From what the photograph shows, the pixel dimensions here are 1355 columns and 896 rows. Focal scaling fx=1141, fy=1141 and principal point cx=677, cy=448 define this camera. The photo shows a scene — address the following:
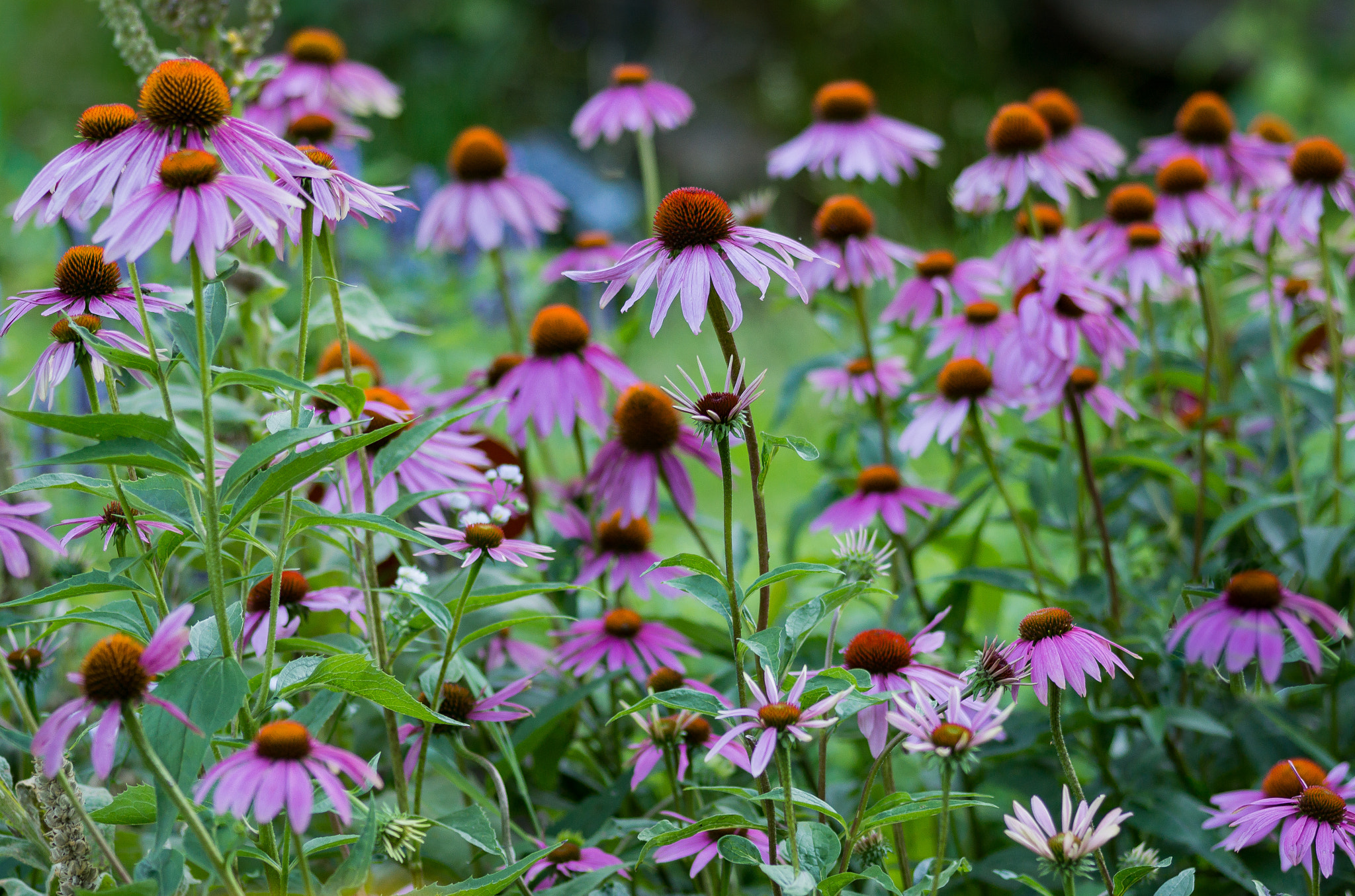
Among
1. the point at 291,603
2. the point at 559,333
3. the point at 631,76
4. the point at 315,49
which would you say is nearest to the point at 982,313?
the point at 559,333

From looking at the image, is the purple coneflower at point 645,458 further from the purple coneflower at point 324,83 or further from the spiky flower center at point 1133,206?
the purple coneflower at point 324,83

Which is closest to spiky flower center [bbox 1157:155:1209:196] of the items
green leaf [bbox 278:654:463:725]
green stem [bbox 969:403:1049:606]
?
green stem [bbox 969:403:1049:606]

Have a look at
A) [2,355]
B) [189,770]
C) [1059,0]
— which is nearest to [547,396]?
[189,770]

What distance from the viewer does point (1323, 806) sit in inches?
31.0

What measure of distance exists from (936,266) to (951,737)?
87 centimetres

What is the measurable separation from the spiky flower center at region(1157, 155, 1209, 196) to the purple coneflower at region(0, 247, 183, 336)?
1.11m

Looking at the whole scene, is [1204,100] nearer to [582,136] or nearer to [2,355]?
[582,136]

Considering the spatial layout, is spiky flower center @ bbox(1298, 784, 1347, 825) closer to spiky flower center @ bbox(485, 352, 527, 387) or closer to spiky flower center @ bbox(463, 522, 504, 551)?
spiky flower center @ bbox(463, 522, 504, 551)

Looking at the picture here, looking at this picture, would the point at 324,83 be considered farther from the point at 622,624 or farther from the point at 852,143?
the point at 622,624

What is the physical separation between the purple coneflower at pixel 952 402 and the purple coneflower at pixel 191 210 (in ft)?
2.18

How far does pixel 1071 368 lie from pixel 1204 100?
2.06 ft

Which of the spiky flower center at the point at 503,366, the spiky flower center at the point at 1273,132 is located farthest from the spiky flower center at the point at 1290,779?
the spiky flower center at the point at 1273,132

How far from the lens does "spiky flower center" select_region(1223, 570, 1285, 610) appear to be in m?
0.95

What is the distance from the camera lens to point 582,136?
61.3 inches
